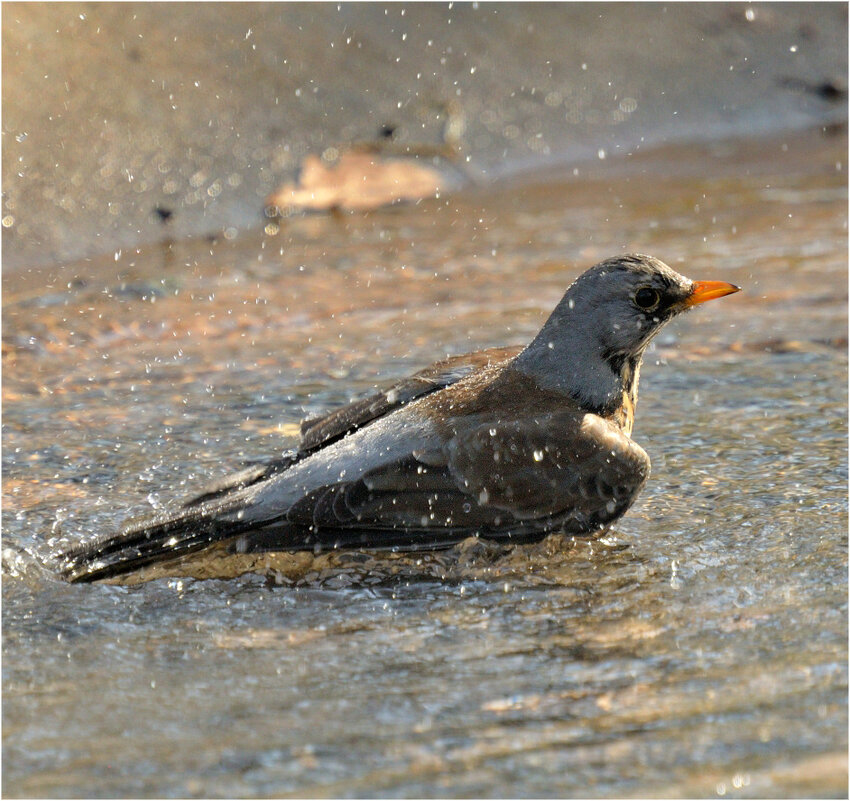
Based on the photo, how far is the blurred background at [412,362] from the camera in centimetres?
317

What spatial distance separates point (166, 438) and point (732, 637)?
2.88 metres

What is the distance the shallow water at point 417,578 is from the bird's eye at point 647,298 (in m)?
0.66

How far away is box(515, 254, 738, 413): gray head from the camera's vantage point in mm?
4957

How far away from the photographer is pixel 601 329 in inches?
195

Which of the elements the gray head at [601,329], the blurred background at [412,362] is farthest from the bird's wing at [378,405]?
the blurred background at [412,362]

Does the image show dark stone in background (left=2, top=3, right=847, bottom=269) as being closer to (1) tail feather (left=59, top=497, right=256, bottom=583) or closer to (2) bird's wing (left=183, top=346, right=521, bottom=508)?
(2) bird's wing (left=183, top=346, right=521, bottom=508)

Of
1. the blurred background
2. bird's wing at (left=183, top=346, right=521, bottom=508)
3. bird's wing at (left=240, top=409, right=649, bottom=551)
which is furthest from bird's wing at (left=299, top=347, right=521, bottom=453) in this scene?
the blurred background

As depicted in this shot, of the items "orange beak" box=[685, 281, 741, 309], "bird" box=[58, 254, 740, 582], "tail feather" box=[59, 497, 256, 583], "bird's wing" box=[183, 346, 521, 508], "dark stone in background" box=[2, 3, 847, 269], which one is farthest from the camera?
"dark stone in background" box=[2, 3, 847, 269]

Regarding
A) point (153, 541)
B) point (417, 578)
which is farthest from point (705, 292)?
point (153, 541)

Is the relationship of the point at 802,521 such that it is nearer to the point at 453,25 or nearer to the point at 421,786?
the point at 421,786

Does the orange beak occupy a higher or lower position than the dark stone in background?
lower

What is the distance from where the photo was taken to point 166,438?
18.8ft

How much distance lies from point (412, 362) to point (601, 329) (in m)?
1.81

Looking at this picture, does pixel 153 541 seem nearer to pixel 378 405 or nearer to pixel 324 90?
pixel 378 405
